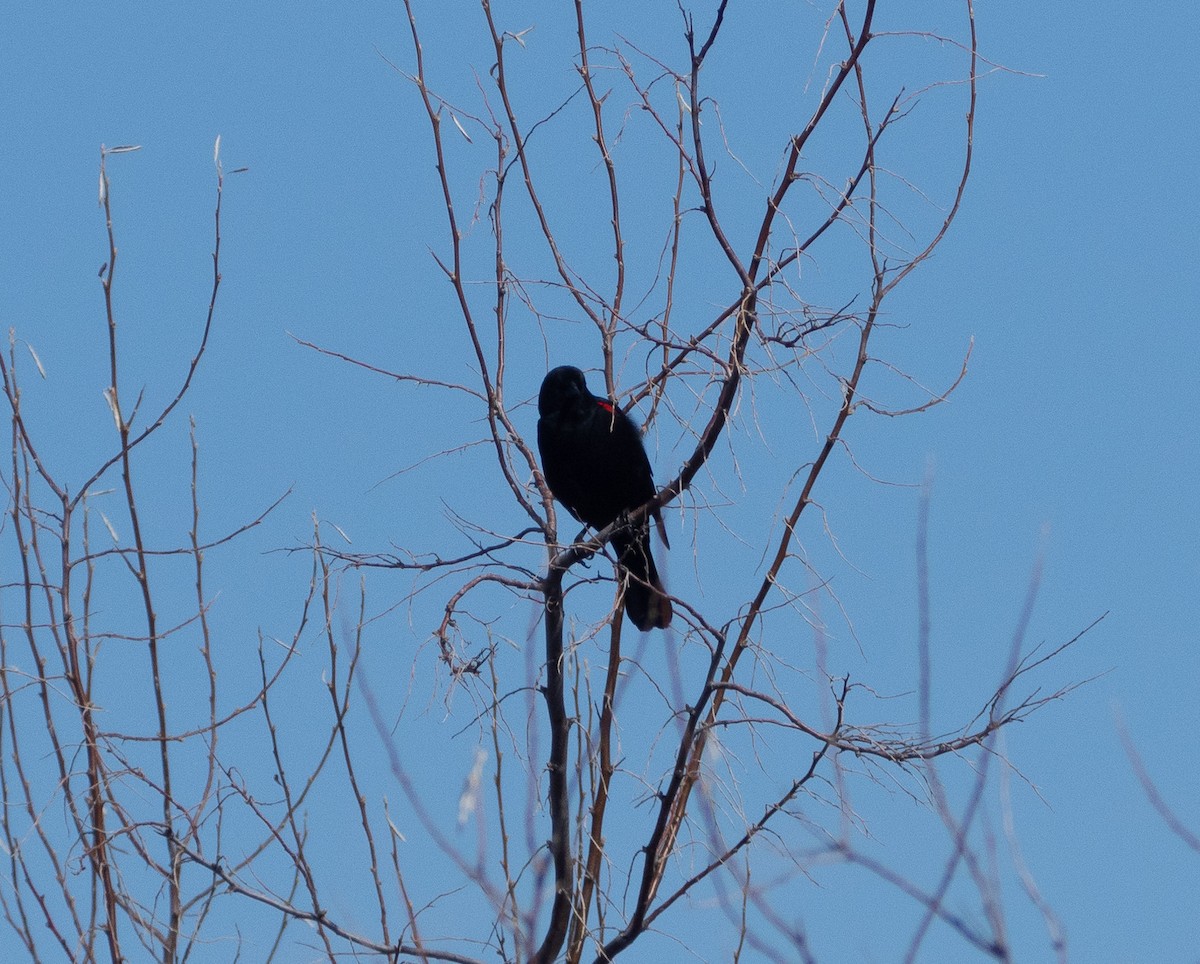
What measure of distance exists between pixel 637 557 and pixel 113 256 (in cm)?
215

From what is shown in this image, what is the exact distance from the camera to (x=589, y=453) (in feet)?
14.0


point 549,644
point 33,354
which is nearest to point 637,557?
point 549,644

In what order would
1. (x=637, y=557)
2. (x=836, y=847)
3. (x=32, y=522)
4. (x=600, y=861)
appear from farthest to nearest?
1. (x=637, y=557)
2. (x=32, y=522)
3. (x=600, y=861)
4. (x=836, y=847)

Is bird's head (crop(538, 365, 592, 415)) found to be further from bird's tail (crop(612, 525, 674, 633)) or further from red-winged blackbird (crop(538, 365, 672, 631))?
bird's tail (crop(612, 525, 674, 633))

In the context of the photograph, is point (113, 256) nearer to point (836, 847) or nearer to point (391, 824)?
point (391, 824)

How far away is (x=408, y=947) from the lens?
7.41ft

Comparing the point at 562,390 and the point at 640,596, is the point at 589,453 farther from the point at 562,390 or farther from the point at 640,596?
the point at 640,596

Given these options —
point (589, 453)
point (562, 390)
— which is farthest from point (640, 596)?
point (562, 390)

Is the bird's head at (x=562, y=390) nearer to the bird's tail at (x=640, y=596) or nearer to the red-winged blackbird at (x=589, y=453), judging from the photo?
the red-winged blackbird at (x=589, y=453)

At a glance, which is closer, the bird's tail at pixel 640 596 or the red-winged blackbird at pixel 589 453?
the bird's tail at pixel 640 596

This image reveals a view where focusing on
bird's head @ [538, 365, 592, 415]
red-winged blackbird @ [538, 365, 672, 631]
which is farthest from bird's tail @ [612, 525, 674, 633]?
bird's head @ [538, 365, 592, 415]

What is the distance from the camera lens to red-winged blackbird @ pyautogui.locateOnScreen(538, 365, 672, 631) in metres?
4.23

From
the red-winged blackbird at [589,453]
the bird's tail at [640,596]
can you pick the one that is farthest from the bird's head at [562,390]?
the bird's tail at [640,596]

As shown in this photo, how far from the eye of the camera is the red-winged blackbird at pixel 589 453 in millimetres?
4234
